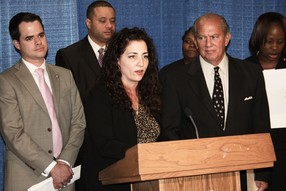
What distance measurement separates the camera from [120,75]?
3.11 m

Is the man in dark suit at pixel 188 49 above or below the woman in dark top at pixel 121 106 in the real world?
above

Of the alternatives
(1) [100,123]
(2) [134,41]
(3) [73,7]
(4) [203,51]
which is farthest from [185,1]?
(1) [100,123]

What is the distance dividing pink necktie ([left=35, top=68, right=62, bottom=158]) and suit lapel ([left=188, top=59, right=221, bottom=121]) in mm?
968

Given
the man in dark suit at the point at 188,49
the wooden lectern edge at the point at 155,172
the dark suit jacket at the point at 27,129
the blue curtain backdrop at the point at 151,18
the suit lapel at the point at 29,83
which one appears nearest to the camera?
the wooden lectern edge at the point at 155,172

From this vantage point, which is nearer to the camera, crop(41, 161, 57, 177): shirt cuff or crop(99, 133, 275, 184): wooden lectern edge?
crop(99, 133, 275, 184): wooden lectern edge

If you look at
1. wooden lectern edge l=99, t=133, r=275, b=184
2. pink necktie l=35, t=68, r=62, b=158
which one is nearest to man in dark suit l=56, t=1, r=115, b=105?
pink necktie l=35, t=68, r=62, b=158

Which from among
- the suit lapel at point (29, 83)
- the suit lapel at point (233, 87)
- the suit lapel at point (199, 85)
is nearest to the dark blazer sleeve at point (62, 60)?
the suit lapel at point (29, 83)

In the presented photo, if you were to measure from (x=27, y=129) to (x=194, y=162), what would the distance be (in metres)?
1.51

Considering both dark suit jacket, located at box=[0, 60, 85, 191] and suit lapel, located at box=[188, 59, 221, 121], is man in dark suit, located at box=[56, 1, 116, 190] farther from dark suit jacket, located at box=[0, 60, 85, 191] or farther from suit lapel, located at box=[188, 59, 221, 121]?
suit lapel, located at box=[188, 59, 221, 121]

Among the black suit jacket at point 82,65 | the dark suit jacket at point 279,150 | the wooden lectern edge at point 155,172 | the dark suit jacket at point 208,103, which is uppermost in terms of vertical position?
the black suit jacket at point 82,65

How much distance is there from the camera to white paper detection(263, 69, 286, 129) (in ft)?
12.7

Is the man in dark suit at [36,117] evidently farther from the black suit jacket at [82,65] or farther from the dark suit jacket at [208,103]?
the dark suit jacket at [208,103]

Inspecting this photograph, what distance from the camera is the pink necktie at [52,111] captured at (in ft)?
11.4

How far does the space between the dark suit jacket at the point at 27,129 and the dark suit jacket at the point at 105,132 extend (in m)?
0.44
